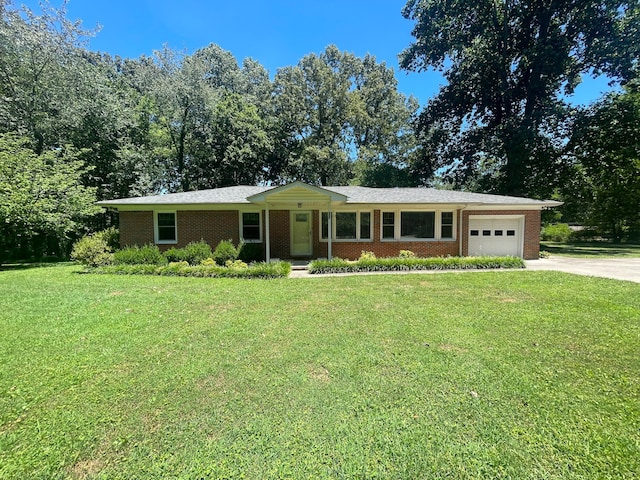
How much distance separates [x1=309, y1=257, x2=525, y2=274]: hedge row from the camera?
1096 centimetres

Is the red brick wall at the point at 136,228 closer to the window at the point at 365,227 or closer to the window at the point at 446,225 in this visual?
the window at the point at 365,227

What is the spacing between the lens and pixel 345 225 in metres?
13.9

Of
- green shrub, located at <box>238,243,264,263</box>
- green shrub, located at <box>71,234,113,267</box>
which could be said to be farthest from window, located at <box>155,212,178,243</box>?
green shrub, located at <box>238,243,264,263</box>

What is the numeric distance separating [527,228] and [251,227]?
12.9 metres

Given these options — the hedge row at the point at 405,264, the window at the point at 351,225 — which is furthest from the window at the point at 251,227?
the hedge row at the point at 405,264

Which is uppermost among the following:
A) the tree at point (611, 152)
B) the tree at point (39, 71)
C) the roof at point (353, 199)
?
the tree at point (39, 71)

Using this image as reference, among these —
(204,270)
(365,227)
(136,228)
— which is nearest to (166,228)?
(136,228)

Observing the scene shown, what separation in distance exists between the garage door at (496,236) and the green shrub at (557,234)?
23.3 metres

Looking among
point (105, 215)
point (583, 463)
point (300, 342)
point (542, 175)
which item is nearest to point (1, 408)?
point (300, 342)

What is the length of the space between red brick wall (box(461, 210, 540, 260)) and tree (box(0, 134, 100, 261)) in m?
18.2

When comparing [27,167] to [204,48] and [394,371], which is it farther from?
[204,48]

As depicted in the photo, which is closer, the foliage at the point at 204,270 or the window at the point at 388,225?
the foliage at the point at 204,270

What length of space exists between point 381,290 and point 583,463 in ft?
18.6

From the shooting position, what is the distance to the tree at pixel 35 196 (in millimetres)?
12945
